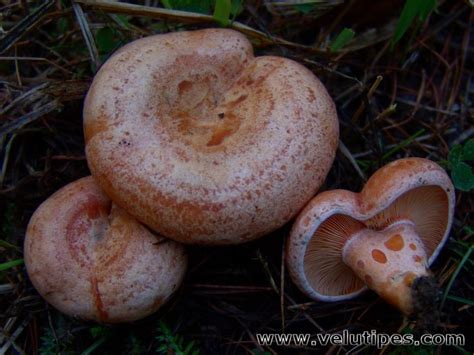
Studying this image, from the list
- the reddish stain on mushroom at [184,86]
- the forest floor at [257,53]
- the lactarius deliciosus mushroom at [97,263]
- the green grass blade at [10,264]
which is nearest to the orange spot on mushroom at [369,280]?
the forest floor at [257,53]

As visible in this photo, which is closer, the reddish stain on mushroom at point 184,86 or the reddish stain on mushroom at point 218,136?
the reddish stain on mushroom at point 218,136

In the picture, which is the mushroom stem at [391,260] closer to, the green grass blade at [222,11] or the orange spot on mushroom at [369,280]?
the orange spot on mushroom at [369,280]

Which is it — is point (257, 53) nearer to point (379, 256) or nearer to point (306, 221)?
point (306, 221)

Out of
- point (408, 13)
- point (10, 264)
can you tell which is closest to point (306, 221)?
point (408, 13)

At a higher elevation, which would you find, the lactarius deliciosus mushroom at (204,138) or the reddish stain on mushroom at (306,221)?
the lactarius deliciosus mushroom at (204,138)

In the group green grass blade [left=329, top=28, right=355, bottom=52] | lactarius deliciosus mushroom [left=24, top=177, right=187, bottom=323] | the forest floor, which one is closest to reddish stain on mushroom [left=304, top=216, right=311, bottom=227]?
the forest floor

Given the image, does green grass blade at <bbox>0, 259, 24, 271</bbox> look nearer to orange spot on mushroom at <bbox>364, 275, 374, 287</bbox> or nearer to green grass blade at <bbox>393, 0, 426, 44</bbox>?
orange spot on mushroom at <bbox>364, 275, 374, 287</bbox>
